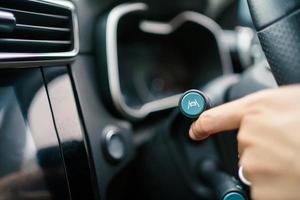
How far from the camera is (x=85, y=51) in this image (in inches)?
35.2

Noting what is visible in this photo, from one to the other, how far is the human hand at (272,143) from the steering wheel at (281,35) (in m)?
0.08

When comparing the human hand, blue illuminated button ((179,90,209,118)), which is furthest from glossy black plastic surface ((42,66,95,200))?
the human hand

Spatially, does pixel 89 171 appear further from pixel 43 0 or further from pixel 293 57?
pixel 293 57

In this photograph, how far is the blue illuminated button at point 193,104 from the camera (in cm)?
63

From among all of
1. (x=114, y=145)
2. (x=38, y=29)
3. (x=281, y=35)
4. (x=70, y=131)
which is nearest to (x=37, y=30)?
(x=38, y=29)

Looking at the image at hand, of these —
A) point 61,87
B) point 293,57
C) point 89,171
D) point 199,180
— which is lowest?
point 199,180

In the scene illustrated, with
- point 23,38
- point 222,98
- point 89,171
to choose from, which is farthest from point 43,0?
point 222,98

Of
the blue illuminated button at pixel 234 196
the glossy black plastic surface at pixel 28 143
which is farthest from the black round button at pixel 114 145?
the blue illuminated button at pixel 234 196

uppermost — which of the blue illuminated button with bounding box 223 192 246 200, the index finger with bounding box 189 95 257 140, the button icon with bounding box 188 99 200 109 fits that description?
the index finger with bounding box 189 95 257 140

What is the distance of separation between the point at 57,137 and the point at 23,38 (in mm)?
166

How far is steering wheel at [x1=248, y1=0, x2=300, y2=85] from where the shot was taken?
1.95 ft

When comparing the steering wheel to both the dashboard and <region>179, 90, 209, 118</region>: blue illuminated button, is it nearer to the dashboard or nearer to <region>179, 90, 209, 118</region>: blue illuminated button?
<region>179, 90, 209, 118</region>: blue illuminated button

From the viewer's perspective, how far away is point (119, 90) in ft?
3.03

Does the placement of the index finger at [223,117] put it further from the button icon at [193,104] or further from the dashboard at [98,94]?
the dashboard at [98,94]
